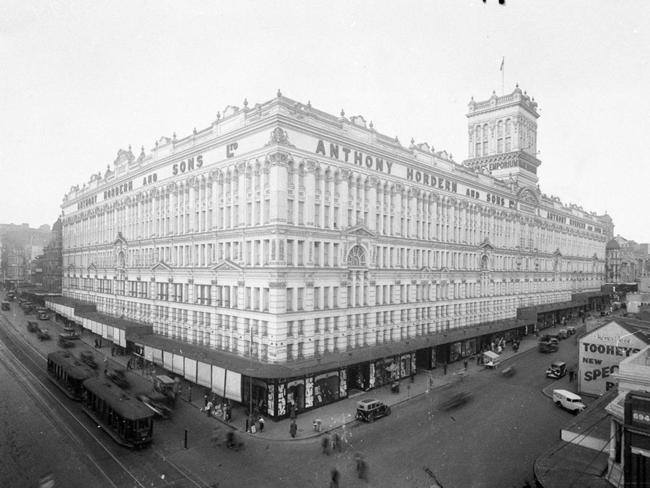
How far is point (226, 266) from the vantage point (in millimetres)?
42031

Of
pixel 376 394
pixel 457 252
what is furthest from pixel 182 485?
pixel 457 252

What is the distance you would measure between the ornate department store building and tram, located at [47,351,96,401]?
314 inches

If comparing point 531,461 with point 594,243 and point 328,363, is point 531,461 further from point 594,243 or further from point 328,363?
point 594,243

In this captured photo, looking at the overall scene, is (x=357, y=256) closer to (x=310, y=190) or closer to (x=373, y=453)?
(x=310, y=190)

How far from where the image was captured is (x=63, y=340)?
60.9m

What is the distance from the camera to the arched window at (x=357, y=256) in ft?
143

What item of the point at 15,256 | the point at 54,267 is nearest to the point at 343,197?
the point at 54,267

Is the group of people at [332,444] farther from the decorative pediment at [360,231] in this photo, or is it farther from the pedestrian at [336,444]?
the decorative pediment at [360,231]

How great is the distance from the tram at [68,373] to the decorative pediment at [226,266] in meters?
14.1

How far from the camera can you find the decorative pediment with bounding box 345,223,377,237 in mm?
42875

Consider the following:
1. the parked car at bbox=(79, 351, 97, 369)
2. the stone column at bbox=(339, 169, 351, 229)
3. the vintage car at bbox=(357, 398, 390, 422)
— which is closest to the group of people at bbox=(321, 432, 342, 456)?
the vintage car at bbox=(357, 398, 390, 422)

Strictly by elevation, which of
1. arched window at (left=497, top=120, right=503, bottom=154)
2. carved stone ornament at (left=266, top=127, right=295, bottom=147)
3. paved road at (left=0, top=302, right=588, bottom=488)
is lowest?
paved road at (left=0, top=302, right=588, bottom=488)

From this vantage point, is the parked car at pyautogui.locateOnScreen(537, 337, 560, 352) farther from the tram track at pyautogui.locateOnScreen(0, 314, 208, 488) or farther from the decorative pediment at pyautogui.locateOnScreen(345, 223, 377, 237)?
the tram track at pyautogui.locateOnScreen(0, 314, 208, 488)

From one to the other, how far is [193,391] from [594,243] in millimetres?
112920
